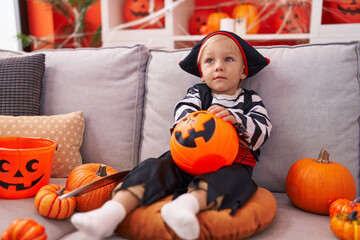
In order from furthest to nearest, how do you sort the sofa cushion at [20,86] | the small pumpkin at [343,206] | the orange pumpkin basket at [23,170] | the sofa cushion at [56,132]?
the sofa cushion at [20,86]
the sofa cushion at [56,132]
the orange pumpkin basket at [23,170]
the small pumpkin at [343,206]

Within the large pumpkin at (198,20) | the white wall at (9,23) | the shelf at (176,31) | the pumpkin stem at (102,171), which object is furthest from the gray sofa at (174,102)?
the white wall at (9,23)

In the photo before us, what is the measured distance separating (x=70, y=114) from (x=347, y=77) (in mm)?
1314

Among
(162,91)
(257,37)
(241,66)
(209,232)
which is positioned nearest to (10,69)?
(162,91)

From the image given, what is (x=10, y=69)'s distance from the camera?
1.56m

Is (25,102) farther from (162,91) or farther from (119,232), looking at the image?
(119,232)

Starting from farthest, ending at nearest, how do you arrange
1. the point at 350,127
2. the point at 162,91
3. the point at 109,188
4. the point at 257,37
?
the point at 257,37 < the point at 162,91 < the point at 350,127 < the point at 109,188

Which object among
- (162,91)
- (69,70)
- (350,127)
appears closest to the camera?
(350,127)

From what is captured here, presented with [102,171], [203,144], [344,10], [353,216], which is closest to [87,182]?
[102,171]

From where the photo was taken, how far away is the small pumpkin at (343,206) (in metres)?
1.04

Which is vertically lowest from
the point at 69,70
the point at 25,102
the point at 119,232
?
the point at 119,232

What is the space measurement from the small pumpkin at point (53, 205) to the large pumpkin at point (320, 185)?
2.83 ft

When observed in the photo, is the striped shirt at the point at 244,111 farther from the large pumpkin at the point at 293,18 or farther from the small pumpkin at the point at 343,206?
the large pumpkin at the point at 293,18

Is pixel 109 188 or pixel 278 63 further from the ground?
pixel 278 63

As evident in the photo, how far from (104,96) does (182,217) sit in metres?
0.95
